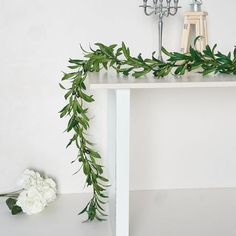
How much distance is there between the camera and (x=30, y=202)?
1592mm

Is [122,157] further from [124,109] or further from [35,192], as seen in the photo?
[35,192]

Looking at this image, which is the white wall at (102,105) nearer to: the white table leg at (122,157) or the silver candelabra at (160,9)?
the silver candelabra at (160,9)

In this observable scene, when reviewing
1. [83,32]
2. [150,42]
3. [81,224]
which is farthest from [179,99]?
[81,224]

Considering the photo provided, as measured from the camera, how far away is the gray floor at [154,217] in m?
1.45

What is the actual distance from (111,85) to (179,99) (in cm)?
64

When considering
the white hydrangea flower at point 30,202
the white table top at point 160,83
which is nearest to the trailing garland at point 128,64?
the white table top at point 160,83

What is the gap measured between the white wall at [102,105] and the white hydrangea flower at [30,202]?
0.20 m

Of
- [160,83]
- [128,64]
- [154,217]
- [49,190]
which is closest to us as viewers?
[160,83]

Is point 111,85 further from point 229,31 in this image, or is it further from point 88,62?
point 229,31

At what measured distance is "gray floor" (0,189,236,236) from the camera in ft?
4.74

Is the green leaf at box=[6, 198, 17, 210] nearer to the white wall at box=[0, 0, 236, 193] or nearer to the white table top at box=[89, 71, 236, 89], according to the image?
the white wall at box=[0, 0, 236, 193]

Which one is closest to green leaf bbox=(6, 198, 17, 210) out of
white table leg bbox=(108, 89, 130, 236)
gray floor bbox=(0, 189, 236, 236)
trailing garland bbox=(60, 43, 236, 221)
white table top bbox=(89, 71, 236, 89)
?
gray floor bbox=(0, 189, 236, 236)

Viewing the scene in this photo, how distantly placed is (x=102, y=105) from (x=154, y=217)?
453 millimetres

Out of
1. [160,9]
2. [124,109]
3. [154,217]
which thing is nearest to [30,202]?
[154,217]
